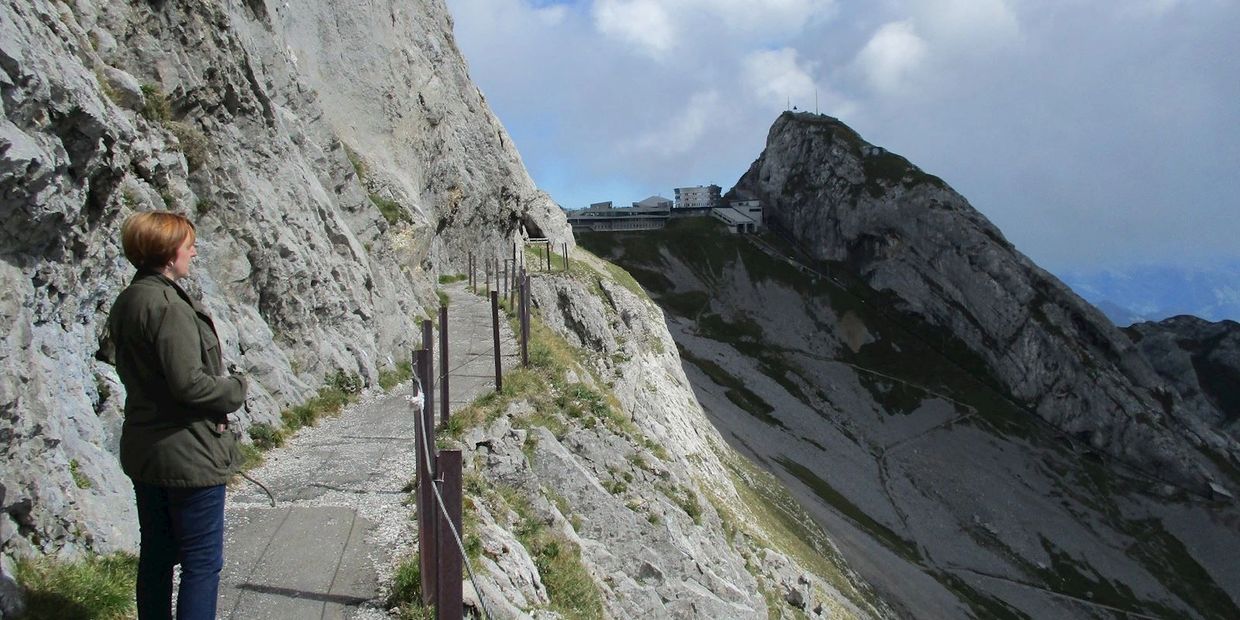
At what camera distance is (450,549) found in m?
5.32

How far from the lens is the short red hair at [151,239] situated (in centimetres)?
499

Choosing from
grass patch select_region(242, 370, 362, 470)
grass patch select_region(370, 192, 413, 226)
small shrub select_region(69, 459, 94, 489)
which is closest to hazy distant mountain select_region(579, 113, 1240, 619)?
grass patch select_region(370, 192, 413, 226)

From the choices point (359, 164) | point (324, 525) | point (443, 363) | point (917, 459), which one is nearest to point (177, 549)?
point (324, 525)

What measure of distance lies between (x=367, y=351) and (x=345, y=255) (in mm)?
3009

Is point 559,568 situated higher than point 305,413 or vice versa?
point 305,413

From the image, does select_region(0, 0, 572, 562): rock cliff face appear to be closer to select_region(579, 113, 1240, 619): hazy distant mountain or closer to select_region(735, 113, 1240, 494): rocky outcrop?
select_region(579, 113, 1240, 619): hazy distant mountain

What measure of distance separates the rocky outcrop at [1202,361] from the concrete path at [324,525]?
157m

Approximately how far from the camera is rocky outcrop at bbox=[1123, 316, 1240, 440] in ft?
447

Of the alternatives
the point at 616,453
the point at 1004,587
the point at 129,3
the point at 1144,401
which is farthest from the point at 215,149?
the point at 1144,401

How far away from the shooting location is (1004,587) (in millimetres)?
65562

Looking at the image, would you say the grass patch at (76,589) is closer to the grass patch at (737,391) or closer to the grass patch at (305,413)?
the grass patch at (305,413)

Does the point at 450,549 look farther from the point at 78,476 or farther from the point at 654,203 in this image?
the point at 654,203

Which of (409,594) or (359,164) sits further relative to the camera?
(359,164)

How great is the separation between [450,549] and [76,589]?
123 inches
